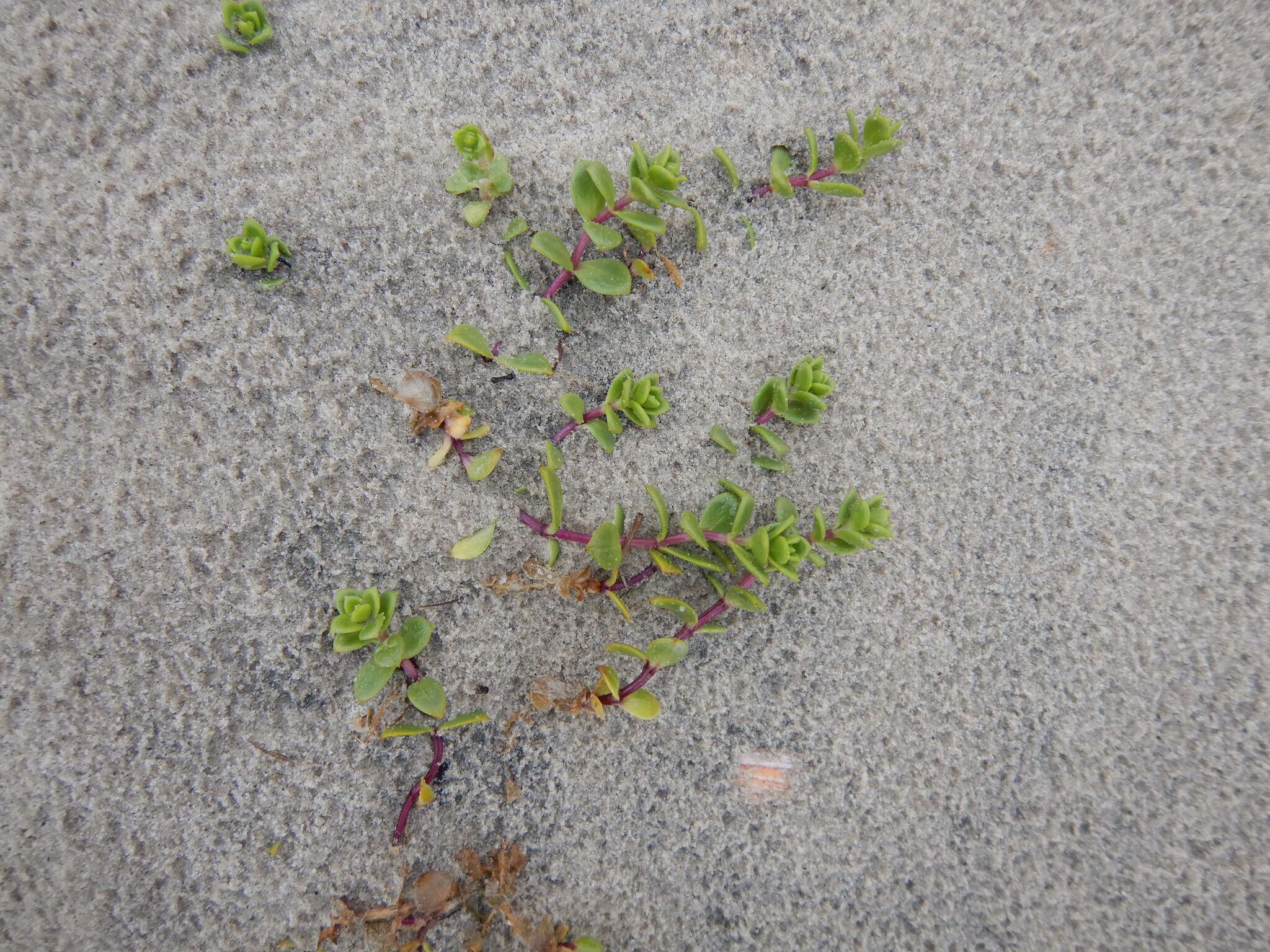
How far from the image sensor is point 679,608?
3.70 feet

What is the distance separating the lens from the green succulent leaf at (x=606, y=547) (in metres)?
1.13

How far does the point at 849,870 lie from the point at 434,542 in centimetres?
87

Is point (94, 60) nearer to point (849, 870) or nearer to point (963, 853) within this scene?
point (849, 870)

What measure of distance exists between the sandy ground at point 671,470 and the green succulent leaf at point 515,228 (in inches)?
1.3

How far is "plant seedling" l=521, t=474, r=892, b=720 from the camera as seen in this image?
1.10 m

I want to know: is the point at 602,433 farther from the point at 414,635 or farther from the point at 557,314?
the point at 414,635

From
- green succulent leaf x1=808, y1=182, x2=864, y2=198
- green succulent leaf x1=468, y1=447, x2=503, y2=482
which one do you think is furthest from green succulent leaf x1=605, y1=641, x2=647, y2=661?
green succulent leaf x1=808, y1=182, x2=864, y2=198

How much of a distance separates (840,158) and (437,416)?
81cm

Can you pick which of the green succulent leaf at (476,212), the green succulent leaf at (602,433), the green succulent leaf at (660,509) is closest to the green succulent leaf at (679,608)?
the green succulent leaf at (660,509)

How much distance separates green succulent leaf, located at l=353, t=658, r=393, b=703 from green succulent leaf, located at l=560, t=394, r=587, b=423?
0.50 meters

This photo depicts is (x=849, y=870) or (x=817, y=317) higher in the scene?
(x=817, y=317)

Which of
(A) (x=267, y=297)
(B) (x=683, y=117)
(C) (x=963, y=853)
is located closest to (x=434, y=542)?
(A) (x=267, y=297)

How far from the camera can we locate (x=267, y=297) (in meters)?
1.23

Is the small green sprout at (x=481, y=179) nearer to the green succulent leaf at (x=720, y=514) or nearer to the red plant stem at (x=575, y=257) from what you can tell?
the red plant stem at (x=575, y=257)
